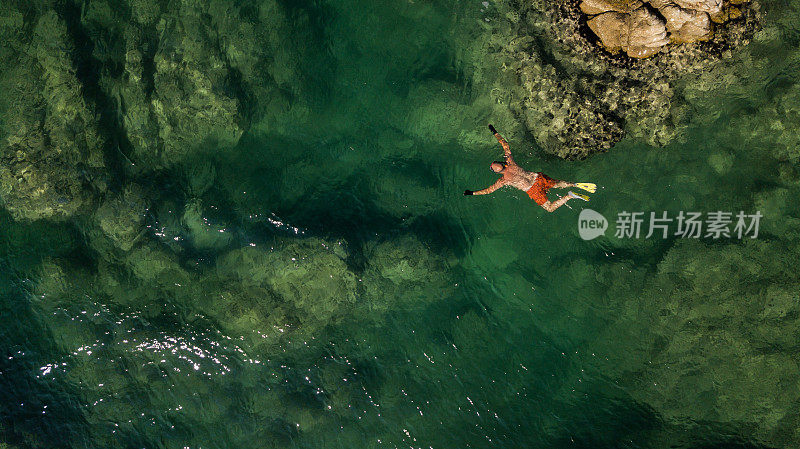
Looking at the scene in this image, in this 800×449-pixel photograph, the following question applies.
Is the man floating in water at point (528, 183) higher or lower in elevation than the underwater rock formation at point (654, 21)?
lower

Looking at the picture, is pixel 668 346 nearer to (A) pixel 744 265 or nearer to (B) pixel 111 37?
(A) pixel 744 265

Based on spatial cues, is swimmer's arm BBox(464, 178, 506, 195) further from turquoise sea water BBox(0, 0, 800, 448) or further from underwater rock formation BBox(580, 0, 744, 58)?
underwater rock formation BBox(580, 0, 744, 58)

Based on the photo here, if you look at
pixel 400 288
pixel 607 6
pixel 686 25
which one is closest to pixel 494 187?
pixel 400 288

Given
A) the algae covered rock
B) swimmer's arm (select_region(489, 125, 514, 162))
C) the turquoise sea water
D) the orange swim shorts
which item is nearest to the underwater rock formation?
the turquoise sea water

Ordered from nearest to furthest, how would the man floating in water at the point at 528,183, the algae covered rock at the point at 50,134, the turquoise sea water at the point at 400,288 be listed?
the man floating in water at the point at 528,183
the turquoise sea water at the point at 400,288
the algae covered rock at the point at 50,134

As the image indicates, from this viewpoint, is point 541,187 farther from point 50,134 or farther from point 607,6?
point 50,134

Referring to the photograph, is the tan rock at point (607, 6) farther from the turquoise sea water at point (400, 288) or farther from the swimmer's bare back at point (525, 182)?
the swimmer's bare back at point (525, 182)

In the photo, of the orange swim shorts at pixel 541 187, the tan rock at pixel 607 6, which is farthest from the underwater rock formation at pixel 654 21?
the orange swim shorts at pixel 541 187
